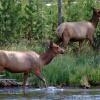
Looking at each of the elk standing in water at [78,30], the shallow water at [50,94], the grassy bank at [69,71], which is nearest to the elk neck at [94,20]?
the elk standing in water at [78,30]

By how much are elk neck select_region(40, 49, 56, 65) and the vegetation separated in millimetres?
665

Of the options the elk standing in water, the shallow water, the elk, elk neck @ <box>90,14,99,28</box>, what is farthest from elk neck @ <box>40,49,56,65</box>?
elk neck @ <box>90,14,99,28</box>

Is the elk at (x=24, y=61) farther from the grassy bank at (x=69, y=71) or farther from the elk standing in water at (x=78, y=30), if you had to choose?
the elk standing in water at (x=78, y=30)

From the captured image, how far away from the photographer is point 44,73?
19.6 m

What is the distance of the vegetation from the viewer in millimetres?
19938

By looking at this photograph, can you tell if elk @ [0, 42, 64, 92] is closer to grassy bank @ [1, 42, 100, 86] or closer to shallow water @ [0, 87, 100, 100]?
shallow water @ [0, 87, 100, 100]

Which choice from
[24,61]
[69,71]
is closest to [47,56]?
[24,61]

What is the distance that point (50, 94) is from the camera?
1723cm

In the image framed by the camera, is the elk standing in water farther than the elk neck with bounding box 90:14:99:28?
No

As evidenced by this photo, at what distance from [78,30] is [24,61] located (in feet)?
18.2

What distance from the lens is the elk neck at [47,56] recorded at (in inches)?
740

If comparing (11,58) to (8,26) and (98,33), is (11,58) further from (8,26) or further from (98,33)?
(98,33)

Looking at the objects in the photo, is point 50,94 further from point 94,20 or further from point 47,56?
point 94,20

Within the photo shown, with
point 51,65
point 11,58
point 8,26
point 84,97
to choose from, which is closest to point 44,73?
point 51,65
